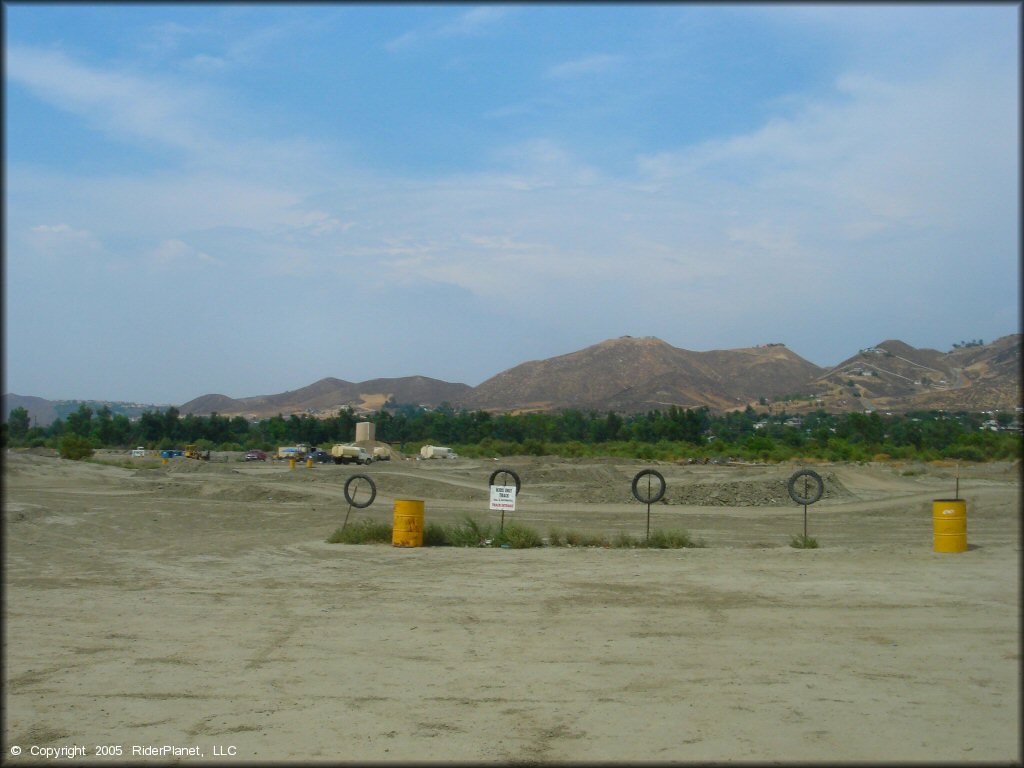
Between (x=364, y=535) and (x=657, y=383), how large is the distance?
6218 inches

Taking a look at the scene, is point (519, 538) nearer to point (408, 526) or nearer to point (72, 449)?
point (408, 526)

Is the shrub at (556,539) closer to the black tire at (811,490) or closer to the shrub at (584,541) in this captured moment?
the shrub at (584,541)

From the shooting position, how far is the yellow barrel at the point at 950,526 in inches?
690

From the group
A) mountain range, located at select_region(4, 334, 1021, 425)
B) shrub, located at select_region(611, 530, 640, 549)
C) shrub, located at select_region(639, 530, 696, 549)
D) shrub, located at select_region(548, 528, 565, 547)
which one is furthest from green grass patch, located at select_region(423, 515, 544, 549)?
mountain range, located at select_region(4, 334, 1021, 425)

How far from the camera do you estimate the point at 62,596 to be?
14.0 metres

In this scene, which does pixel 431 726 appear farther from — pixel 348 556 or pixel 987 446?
pixel 987 446

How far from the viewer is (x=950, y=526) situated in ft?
57.8

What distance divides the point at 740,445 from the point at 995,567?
6492 centimetres

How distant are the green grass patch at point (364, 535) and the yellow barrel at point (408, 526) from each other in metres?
1.05

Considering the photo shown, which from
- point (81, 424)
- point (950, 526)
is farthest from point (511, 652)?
point (81, 424)

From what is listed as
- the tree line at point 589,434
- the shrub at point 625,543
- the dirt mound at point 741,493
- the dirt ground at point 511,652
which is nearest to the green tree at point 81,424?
the tree line at point 589,434

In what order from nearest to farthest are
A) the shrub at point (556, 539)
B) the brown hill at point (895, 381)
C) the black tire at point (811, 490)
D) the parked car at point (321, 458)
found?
the shrub at point (556, 539)
the black tire at point (811, 490)
the brown hill at point (895, 381)
the parked car at point (321, 458)

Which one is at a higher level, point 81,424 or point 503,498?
point 81,424

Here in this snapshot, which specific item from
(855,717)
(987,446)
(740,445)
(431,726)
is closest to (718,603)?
(855,717)
